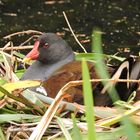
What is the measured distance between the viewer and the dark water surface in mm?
5289

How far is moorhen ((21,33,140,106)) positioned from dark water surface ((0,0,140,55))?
1765mm

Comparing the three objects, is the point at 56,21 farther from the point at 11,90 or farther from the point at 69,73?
the point at 11,90

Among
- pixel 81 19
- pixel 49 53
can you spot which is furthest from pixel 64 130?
pixel 81 19

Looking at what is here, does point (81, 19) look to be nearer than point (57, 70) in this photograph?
No

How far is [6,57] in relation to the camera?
2.49 meters

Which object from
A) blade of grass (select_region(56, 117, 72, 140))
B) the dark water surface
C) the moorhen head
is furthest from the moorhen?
the dark water surface

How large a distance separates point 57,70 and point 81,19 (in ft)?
12.1

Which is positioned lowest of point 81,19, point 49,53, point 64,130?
point 81,19

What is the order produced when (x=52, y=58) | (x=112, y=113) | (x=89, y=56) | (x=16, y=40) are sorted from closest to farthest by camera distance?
(x=112, y=113), (x=89, y=56), (x=52, y=58), (x=16, y=40)

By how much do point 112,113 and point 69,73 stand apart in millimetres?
470

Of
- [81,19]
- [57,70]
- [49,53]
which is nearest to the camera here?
[57,70]

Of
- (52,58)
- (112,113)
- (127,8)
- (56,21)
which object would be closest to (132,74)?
(112,113)

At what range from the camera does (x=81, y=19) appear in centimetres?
614

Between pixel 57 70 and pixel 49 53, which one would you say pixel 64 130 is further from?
pixel 49 53
